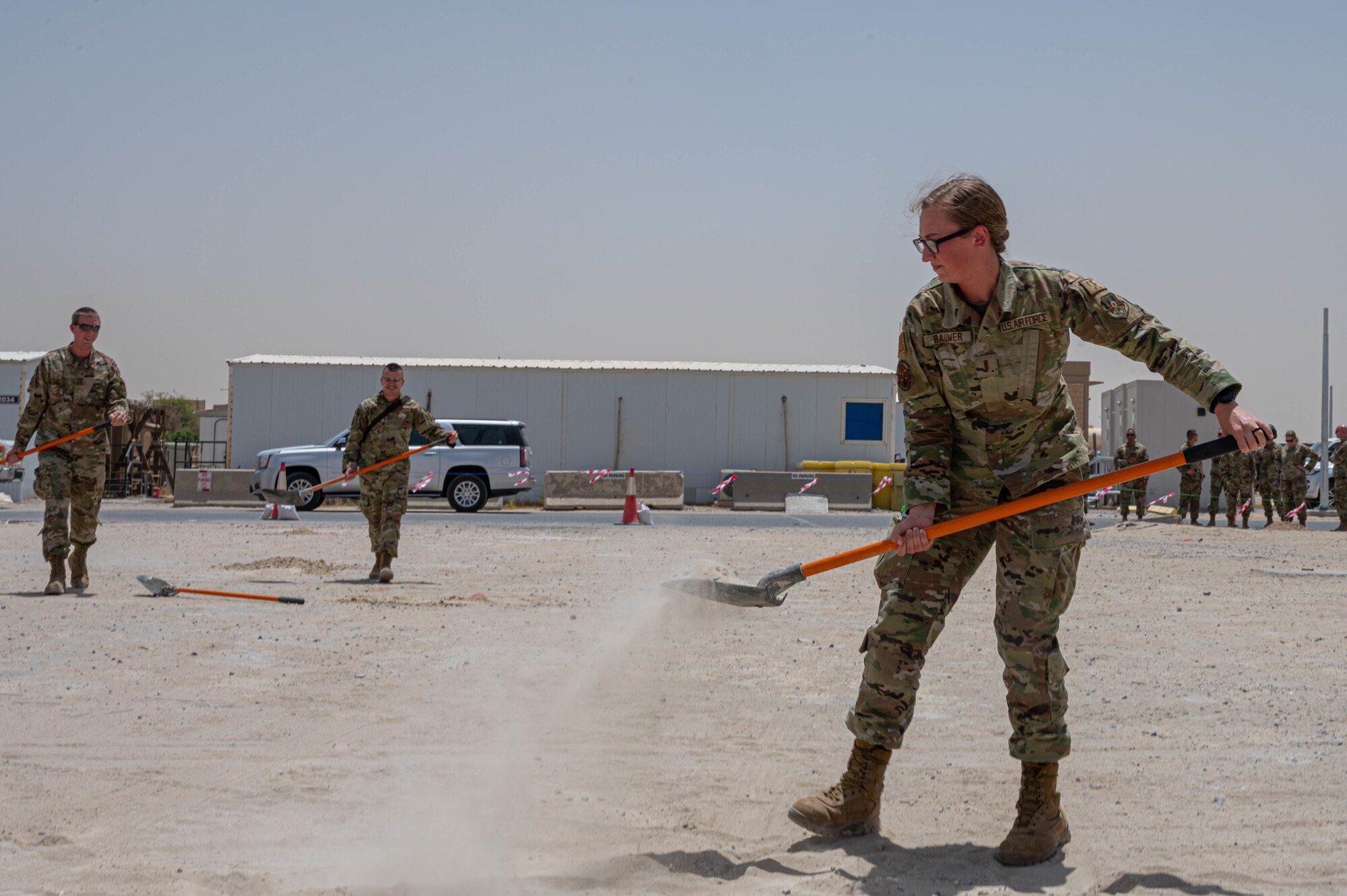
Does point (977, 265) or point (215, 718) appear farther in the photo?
point (215, 718)

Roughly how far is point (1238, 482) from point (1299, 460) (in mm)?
1514

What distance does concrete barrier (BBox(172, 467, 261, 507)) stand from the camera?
2644 centimetres

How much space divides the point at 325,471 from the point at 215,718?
19916mm

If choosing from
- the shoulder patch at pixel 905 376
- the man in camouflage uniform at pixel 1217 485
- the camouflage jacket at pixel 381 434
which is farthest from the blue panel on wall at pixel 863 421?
the shoulder patch at pixel 905 376

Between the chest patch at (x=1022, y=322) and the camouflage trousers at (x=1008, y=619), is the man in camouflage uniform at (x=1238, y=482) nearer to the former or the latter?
the camouflage trousers at (x=1008, y=619)

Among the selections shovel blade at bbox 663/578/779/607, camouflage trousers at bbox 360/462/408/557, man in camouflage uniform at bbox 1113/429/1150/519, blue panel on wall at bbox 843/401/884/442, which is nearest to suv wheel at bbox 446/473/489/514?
blue panel on wall at bbox 843/401/884/442

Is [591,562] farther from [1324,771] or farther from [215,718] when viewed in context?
[1324,771]

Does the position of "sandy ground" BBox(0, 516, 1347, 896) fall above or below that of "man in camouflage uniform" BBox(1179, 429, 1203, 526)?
below

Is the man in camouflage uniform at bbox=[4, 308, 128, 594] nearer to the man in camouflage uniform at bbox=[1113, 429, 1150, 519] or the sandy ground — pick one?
the sandy ground

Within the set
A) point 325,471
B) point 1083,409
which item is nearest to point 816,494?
A: point 325,471

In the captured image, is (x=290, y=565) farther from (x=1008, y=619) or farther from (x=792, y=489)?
(x=792, y=489)

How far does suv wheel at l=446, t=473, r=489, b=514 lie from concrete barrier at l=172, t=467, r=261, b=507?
14.6ft

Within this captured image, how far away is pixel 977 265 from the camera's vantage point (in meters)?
3.57

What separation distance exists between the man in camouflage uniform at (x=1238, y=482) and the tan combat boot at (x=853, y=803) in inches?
926
